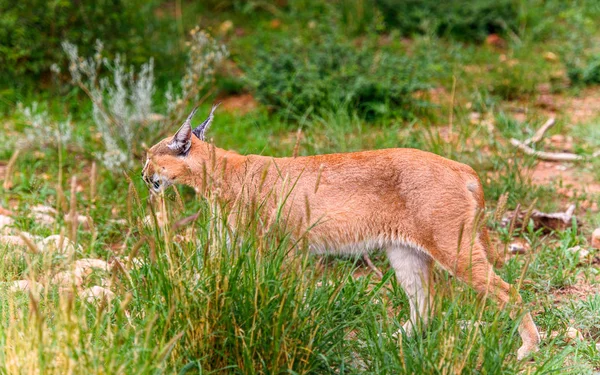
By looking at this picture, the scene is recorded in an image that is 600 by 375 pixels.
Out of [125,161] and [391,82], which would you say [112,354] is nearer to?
[125,161]

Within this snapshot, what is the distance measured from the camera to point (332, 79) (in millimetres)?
7676

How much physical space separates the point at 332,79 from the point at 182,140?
135 inches

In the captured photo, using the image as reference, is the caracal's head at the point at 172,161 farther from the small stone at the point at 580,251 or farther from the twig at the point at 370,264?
Answer: the small stone at the point at 580,251

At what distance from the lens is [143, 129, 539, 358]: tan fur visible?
3949 millimetres

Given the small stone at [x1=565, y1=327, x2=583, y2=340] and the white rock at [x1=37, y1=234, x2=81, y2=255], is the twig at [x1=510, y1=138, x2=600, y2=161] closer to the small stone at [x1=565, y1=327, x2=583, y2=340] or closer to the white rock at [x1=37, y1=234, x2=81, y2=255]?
the small stone at [x1=565, y1=327, x2=583, y2=340]

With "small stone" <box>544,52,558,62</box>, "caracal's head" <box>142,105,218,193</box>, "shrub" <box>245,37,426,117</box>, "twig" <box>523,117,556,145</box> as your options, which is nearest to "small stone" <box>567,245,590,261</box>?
"twig" <box>523,117,556,145</box>

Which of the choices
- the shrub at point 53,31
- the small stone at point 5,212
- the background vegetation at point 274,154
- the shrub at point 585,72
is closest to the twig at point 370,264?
the background vegetation at point 274,154

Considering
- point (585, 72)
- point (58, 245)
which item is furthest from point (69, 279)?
point (585, 72)

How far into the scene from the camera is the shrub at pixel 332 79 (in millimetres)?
7531

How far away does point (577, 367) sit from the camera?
3.58 meters

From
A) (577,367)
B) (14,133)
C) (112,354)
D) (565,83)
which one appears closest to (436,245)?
(577,367)

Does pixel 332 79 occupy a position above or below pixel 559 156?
above

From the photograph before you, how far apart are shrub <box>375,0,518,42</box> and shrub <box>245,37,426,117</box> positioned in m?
1.81

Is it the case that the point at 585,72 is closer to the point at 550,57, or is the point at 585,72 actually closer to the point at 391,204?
the point at 550,57
